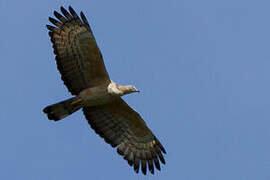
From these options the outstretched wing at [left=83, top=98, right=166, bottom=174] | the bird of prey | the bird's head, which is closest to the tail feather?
the bird of prey

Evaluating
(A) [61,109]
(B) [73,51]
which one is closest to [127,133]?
(A) [61,109]

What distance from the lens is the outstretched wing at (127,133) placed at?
16.6 m

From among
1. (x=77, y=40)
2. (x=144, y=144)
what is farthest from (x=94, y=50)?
(x=144, y=144)

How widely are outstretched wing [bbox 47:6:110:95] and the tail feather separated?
0.98 feet

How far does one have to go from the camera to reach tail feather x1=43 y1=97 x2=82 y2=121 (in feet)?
52.7

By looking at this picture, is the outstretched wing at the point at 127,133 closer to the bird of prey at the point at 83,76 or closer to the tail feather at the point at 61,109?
the bird of prey at the point at 83,76

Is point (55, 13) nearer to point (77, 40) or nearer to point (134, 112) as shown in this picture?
point (77, 40)

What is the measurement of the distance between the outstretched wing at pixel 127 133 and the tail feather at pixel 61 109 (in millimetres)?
602

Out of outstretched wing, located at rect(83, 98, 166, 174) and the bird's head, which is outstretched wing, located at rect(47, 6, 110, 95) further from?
outstretched wing, located at rect(83, 98, 166, 174)

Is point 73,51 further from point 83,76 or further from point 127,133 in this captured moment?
point 127,133

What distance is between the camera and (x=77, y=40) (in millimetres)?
15953

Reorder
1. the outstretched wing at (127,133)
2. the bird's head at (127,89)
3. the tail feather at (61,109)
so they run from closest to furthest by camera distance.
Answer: the bird's head at (127,89), the tail feather at (61,109), the outstretched wing at (127,133)

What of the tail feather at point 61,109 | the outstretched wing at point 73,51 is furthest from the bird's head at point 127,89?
the tail feather at point 61,109

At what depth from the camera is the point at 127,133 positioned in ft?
55.5
